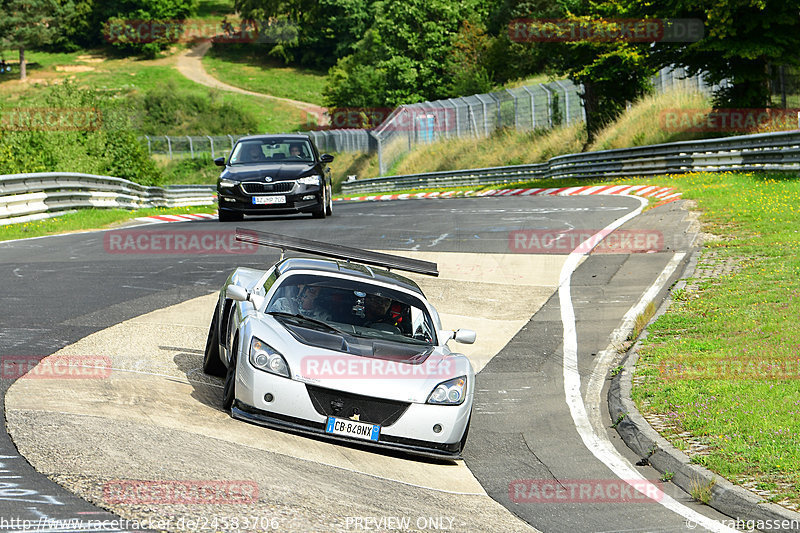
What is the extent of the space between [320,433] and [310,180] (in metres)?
14.2

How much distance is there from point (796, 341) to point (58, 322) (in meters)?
8.32

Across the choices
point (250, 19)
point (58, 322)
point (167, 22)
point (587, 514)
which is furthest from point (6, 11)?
point (587, 514)

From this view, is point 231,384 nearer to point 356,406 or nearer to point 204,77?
point 356,406

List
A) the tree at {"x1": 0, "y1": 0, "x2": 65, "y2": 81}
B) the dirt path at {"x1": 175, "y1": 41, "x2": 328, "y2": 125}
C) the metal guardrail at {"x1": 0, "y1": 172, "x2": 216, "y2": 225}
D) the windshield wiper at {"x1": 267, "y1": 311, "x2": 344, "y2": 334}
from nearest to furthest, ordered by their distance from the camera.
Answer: the windshield wiper at {"x1": 267, "y1": 311, "x2": 344, "y2": 334}, the metal guardrail at {"x1": 0, "y1": 172, "x2": 216, "y2": 225}, the dirt path at {"x1": 175, "y1": 41, "x2": 328, "y2": 125}, the tree at {"x1": 0, "y1": 0, "x2": 65, "y2": 81}

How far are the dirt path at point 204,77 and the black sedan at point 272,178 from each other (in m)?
74.7

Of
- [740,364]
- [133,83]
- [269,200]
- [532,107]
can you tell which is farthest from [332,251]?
[133,83]

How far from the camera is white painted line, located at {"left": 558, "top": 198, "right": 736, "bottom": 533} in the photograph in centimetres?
698

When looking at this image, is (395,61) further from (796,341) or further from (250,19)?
(796,341)

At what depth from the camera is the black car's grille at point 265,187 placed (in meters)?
21.2
